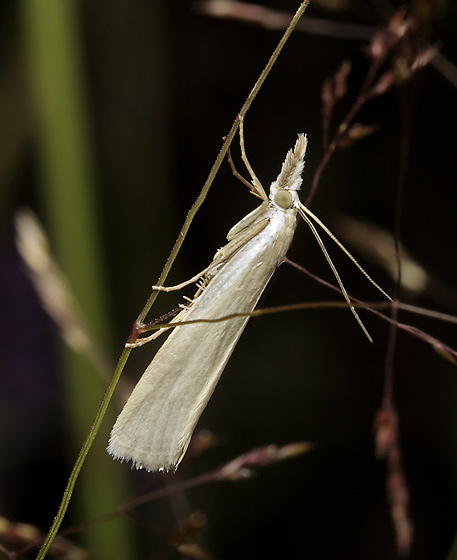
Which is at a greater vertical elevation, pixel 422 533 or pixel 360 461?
pixel 360 461

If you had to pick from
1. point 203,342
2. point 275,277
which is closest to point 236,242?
point 203,342

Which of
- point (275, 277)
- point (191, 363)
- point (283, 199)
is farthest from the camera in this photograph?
point (275, 277)

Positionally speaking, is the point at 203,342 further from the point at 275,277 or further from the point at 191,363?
the point at 275,277

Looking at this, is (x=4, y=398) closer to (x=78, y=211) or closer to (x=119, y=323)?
(x=119, y=323)

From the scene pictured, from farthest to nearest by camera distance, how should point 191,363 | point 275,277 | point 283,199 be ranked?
point 275,277 → point 283,199 → point 191,363

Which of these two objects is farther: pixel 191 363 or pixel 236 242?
pixel 236 242

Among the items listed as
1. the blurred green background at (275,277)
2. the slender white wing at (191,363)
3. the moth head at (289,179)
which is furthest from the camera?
the blurred green background at (275,277)

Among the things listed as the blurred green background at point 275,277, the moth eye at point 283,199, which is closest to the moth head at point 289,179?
the moth eye at point 283,199

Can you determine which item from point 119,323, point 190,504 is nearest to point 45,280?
point 119,323

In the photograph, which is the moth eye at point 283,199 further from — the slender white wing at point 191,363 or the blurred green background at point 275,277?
the blurred green background at point 275,277
